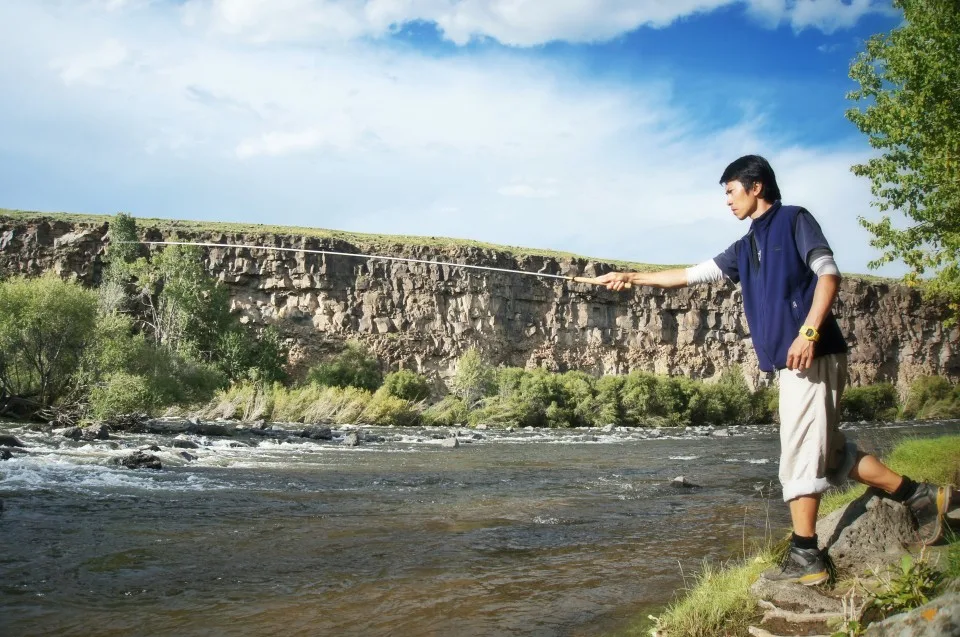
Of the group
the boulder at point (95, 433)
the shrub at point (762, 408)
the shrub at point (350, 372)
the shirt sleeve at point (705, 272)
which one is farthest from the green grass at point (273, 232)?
the shirt sleeve at point (705, 272)

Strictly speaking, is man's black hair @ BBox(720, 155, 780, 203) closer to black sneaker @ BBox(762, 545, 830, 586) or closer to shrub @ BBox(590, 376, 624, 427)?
black sneaker @ BBox(762, 545, 830, 586)

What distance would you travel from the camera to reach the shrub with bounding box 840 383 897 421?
6038cm

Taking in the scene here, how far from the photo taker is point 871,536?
453cm

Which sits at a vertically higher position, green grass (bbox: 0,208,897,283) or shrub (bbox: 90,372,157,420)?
green grass (bbox: 0,208,897,283)

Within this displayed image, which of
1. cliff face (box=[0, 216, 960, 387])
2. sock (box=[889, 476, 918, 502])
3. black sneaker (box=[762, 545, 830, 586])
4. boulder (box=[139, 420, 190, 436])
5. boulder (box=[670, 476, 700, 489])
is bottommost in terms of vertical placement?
Answer: boulder (box=[139, 420, 190, 436])

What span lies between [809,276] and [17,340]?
29422 mm

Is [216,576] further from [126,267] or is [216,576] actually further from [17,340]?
[126,267]

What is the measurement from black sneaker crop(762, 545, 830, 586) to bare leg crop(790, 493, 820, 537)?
12 cm

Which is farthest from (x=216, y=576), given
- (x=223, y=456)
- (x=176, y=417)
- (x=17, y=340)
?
(x=176, y=417)

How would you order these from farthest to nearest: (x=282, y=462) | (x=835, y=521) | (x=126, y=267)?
1. (x=126, y=267)
2. (x=282, y=462)
3. (x=835, y=521)

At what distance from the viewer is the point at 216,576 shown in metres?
6.16

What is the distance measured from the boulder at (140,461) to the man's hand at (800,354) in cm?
1292

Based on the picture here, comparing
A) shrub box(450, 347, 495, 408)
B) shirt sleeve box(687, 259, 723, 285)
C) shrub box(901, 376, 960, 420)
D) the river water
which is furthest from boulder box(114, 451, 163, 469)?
shrub box(901, 376, 960, 420)

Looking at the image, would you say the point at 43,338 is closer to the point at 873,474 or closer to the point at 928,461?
the point at 928,461
